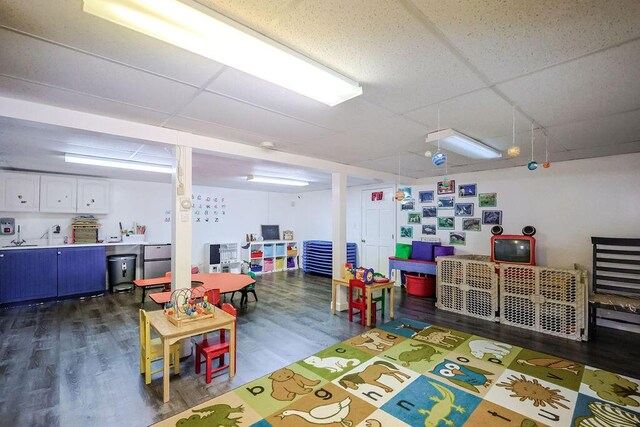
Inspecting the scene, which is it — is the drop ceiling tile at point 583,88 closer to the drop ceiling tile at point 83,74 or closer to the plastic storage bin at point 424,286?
the drop ceiling tile at point 83,74

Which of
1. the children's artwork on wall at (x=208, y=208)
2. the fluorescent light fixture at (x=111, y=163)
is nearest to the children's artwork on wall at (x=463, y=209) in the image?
the fluorescent light fixture at (x=111, y=163)

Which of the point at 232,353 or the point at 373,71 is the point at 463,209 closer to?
the point at 373,71

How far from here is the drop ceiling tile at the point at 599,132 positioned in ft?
8.95

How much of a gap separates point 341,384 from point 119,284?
18.7 ft

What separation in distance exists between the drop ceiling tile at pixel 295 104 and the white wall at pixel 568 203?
3734mm

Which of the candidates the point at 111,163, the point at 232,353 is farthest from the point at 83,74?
the point at 111,163

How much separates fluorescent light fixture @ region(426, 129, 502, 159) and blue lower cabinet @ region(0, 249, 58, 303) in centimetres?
687

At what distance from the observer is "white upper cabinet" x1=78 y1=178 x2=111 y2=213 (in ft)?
19.6

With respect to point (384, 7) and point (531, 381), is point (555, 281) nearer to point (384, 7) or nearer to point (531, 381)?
point (531, 381)

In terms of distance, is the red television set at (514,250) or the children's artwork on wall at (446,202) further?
the children's artwork on wall at (446,202)

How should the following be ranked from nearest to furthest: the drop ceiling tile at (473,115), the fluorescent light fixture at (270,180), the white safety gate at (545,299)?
the drop ceiling tile at (473,115) < the white safety gate at (545,299) < the fluorescent light fixture at (270,180)

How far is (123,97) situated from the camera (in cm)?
222

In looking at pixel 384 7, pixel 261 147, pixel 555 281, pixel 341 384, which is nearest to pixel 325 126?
pixel 261 147

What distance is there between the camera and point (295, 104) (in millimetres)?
2359
